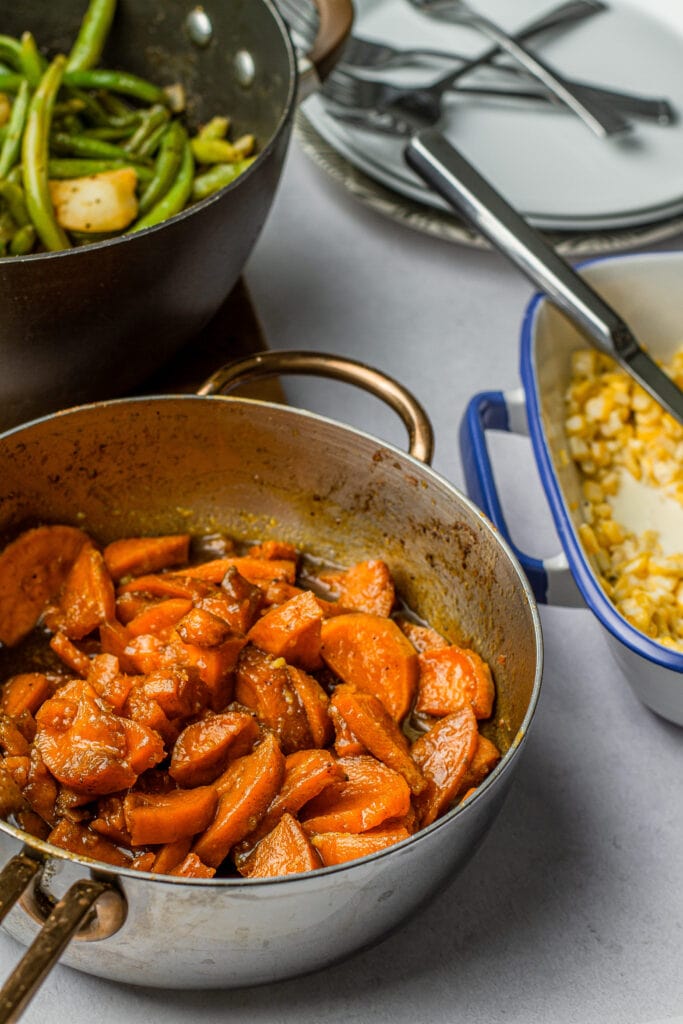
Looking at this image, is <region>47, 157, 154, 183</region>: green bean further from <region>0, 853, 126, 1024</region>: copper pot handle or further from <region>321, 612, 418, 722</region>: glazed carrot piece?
<region>0, 853, 126, 1024</region>: copper pot handle

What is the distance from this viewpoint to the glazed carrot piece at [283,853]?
0.95 m

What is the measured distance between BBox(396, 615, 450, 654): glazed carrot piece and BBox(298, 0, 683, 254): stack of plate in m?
0.73

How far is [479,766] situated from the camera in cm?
107

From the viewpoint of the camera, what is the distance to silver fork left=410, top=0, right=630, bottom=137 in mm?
1825

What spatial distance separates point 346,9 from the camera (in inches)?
58.8

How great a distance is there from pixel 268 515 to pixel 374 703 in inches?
12.1

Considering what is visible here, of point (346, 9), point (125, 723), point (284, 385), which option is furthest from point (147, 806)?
point (346, 9)

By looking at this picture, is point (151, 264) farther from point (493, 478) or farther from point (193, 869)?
point (193, 869)

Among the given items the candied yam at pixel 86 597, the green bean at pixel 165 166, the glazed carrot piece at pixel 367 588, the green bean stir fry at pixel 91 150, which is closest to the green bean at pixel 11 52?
the green bean stir fry at pixel 91 150

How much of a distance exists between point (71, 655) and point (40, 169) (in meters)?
0.63

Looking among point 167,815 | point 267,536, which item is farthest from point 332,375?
point 167,815

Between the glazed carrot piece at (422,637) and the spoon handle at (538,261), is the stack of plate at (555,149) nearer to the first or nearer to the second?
the spoon handle at (538,261)

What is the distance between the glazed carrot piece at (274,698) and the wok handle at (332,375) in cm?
27

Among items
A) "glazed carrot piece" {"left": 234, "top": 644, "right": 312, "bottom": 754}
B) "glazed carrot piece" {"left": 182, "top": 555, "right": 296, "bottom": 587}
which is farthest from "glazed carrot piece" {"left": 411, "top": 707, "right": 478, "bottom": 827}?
"glazed carrot piece" {"left": 182, "top": 555, "right": 296, "bottom": 587}
